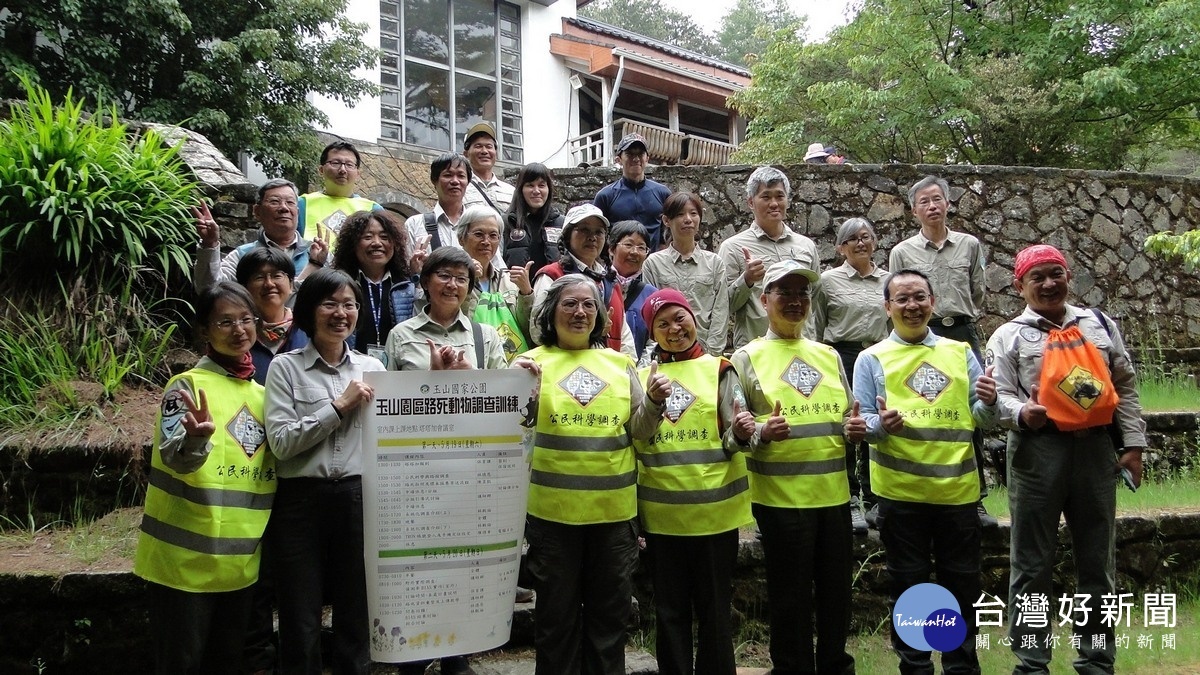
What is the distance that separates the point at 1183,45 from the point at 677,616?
375 inches

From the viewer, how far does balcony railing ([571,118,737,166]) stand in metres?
13.1

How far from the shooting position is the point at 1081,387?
3.35 metres

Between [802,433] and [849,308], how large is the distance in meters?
1.54

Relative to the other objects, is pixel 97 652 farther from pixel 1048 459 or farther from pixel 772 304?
pixel 1048 459

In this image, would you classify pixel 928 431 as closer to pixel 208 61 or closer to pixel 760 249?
pixel 760 249

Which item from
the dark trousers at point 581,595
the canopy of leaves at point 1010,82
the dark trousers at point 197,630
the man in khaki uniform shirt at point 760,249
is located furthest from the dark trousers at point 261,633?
the canopy of leaves at point 1010,82

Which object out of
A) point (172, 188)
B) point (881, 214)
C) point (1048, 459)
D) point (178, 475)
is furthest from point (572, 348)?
point (881, 214)

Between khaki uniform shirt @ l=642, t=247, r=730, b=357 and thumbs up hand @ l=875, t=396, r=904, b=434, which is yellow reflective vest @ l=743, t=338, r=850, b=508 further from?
khaki uniform shirt @ l=642, t=247, r=730, b=357

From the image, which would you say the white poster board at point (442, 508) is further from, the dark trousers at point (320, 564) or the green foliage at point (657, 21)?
the green foliage at point (657, 21)

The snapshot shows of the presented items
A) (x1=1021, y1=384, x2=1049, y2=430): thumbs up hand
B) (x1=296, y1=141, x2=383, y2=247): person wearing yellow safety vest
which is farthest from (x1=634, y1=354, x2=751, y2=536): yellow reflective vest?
(x1=296, y1=141, x2=383, y2=247): person wearing yellow safety vest

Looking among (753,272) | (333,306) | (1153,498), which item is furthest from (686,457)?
(1153,498)

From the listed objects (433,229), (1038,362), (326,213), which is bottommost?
(1038,362)

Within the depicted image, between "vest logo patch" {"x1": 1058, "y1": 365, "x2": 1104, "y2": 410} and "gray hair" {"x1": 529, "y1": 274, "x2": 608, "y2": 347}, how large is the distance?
6.62 feet

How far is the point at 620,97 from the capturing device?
14.8m
